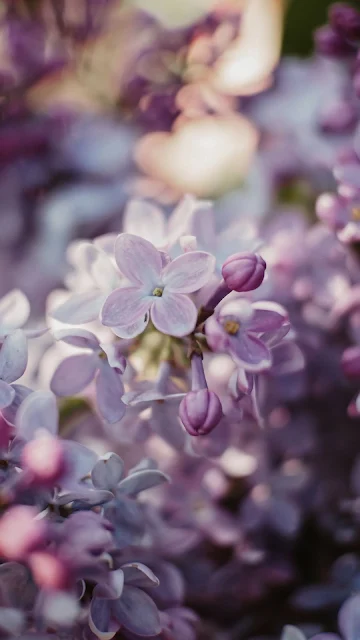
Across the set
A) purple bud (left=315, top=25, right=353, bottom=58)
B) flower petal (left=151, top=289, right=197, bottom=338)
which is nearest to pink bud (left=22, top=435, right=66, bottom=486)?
flower petal (left=151, top=289, right=197, bottom=338)

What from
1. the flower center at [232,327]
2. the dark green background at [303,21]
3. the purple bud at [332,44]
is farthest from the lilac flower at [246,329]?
the dark green background at [303,21]

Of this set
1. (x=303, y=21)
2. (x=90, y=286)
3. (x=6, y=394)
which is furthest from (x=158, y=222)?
(x=303, y=21)

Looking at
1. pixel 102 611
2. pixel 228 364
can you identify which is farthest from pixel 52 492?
pixel 228 364

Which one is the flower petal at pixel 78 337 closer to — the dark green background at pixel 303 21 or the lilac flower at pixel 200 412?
the lilac flower at pixel 200 412

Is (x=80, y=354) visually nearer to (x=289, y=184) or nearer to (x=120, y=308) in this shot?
(x=120, y=308)

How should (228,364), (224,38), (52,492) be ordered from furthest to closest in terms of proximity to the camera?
(224,38), (228,364), (52,492)

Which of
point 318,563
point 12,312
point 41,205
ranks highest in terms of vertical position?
point 12,312
